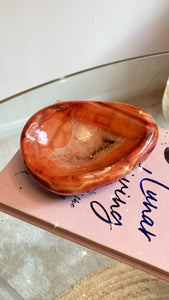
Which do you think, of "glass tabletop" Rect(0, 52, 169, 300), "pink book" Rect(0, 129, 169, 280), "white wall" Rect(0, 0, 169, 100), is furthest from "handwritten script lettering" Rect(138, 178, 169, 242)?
"white wall" Rect(0, 0, 169, 100)

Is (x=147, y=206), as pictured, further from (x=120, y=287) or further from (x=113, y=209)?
(x=120, y=287)

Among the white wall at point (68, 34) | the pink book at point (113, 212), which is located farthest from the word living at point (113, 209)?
the white wall at point (68, 34)

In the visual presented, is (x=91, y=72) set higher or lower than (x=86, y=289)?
higher

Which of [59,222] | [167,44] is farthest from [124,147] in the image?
[167,44]

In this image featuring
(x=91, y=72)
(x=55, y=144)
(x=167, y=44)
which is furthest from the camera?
(x=167, y=44)

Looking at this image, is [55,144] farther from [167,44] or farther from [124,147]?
[167,44]
